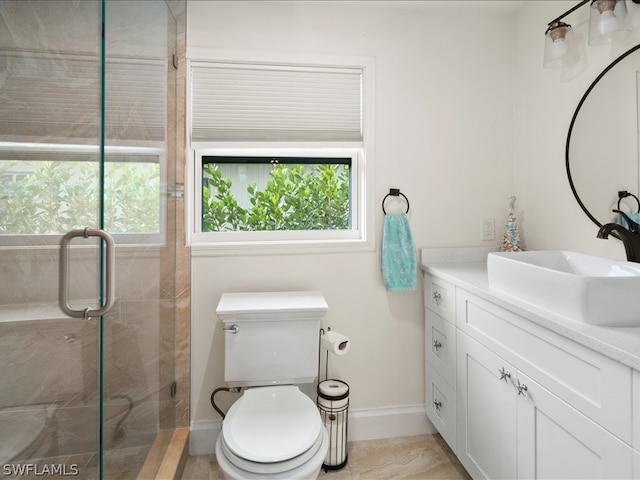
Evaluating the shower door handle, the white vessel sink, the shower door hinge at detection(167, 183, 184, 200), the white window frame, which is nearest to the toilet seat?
the shower door handle

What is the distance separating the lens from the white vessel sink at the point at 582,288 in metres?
1.04

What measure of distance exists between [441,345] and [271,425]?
94cm

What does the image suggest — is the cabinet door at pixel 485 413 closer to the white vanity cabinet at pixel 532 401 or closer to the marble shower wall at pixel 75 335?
the white vanity cabinet at pixel 532 401

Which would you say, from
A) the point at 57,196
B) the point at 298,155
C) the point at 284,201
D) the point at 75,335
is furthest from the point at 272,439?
the point at 298,155

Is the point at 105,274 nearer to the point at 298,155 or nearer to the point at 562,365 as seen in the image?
the point at 298,155

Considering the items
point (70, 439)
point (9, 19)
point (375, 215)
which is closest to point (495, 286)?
point (375, 215)

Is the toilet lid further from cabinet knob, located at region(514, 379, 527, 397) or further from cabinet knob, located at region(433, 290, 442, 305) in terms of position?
cabinet knob, located at region(433, 290, 442, 305)

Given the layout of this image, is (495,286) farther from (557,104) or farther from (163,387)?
(163,387)

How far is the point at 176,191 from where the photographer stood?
1.91 m

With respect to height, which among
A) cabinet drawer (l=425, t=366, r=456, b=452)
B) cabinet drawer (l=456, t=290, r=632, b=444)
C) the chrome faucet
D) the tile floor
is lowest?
the tile floor

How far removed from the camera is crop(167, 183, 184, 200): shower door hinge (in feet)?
6.07

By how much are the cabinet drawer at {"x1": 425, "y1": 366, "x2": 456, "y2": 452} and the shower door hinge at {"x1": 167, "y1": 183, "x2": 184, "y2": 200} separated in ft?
5.24

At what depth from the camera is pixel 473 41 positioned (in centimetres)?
210

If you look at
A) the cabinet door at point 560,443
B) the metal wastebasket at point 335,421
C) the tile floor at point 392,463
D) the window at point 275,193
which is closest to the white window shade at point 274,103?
the window at point 275,193
